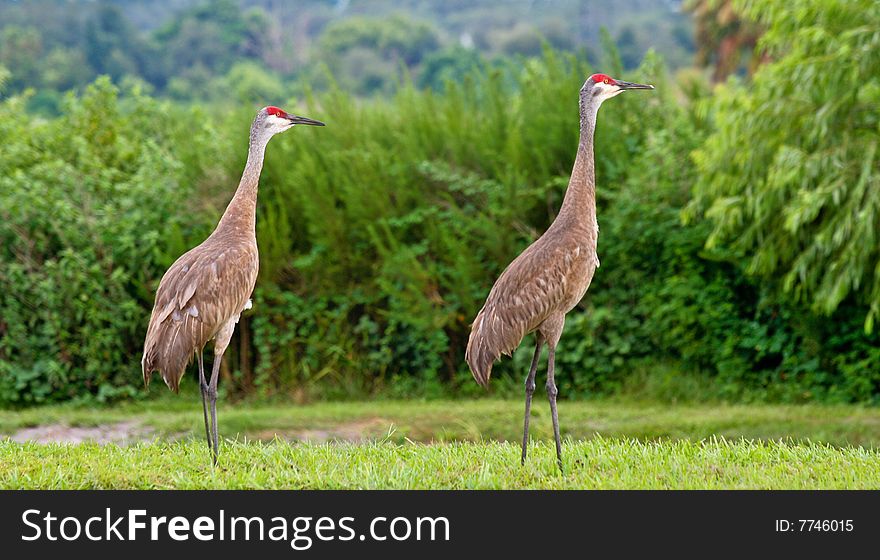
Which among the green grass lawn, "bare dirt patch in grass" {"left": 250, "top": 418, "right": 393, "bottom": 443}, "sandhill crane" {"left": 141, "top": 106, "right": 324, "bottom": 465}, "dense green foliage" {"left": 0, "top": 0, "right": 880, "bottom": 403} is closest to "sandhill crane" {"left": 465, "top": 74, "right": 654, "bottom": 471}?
the green grass lawn

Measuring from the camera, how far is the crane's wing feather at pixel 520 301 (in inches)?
238

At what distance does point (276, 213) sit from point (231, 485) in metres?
7.05

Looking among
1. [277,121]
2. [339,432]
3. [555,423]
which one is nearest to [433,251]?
[339,432]

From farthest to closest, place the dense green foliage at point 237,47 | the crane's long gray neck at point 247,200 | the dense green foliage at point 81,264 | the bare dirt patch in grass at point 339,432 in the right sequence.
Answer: the dense green foliage at point 237,47 → the dense green foliage at point 81,264 → the bare dirt patch in grass at point 339,432 → the crane's long gray neck at point 247,200

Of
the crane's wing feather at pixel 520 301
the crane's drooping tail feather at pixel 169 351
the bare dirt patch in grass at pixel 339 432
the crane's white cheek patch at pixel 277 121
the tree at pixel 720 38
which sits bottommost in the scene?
the bare dirt patch in grass at pixel 339 432

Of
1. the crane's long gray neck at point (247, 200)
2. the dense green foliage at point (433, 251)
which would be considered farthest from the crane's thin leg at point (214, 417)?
the dense green foliage at point (433, 251)

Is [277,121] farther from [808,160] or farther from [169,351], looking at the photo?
[808,160]

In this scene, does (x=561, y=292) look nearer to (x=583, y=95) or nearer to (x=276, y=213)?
(x=583, y=95)

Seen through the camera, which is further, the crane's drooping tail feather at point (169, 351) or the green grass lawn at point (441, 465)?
the crane's drooping tail feather at point (169, 351)

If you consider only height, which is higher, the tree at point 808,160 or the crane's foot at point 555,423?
the tree at point 808,160

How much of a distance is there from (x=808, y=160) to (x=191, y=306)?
6178 mm

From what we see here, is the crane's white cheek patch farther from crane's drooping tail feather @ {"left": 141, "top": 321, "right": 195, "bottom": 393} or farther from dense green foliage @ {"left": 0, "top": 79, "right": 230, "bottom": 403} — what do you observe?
dense green foliage @ {"left": 0, "top": 79, "right": 230, "bottom": 403}

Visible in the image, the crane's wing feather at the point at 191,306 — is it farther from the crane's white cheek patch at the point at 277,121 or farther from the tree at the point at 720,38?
the tree at the point at 720,38

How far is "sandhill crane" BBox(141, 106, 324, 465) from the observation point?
20.6ft
